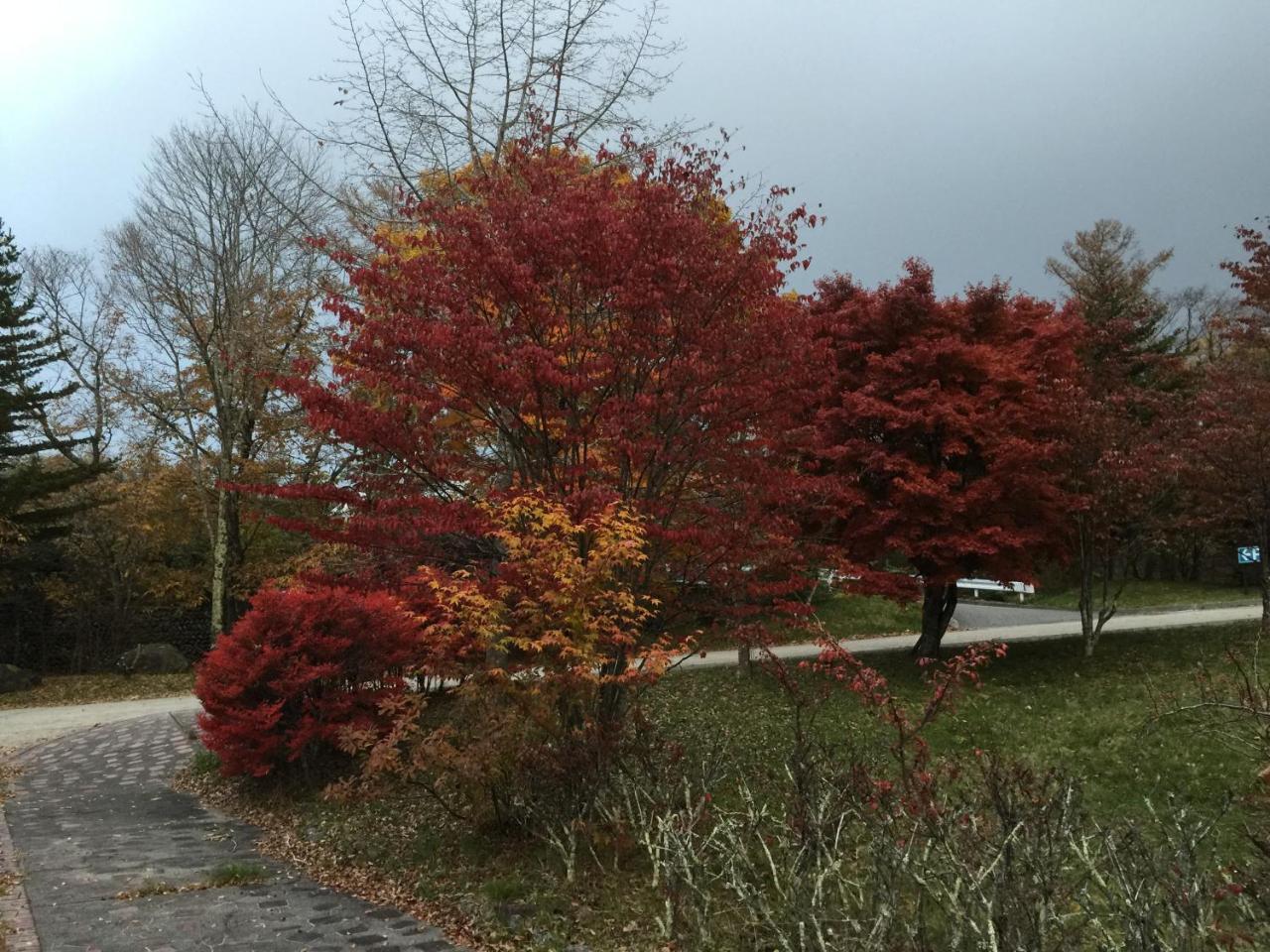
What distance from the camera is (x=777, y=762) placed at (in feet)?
27.9

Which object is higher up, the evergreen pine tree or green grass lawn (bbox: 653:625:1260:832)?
the evergreen pine tree

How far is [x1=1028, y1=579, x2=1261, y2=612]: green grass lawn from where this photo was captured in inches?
920

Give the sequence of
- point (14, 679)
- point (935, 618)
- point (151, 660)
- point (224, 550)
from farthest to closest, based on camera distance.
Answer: point (151, 660)
point (14, 679)
point (224, 550)
point (935, 618)

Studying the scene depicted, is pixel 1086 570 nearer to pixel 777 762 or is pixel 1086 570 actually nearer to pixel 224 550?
pixel 777 762

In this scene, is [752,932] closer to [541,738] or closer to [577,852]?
[577,852]

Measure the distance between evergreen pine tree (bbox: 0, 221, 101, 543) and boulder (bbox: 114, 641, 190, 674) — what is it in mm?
3232

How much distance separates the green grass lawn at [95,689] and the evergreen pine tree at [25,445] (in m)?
3.21

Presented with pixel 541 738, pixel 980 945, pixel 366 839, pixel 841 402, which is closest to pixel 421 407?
pixel 541 738

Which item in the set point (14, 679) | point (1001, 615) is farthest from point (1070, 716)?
point (14, 679)

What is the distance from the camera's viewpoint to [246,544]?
21.1m

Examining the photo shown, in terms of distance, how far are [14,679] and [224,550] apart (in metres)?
5.18

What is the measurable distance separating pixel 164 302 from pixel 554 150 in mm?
9945

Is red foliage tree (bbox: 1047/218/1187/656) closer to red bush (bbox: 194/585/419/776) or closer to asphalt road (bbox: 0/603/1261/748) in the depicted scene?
asphalt road (bbox: 0/603/1261/748)

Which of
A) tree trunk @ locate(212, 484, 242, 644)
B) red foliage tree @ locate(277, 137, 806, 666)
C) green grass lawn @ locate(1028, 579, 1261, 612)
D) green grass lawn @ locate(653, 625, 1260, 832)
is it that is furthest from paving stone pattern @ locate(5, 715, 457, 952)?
green grass lawn @ locate(1028, 579, 1261, 612)
